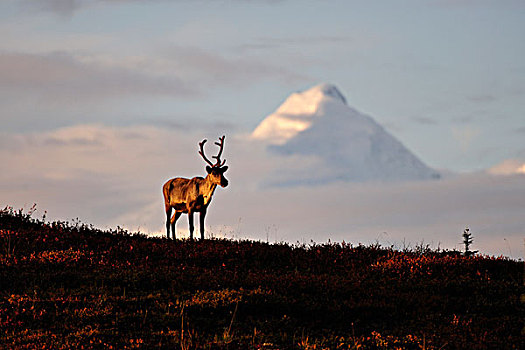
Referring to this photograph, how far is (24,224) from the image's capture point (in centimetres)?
2462

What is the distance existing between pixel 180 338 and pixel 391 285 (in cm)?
657

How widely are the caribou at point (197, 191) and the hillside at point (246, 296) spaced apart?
2.68 metres

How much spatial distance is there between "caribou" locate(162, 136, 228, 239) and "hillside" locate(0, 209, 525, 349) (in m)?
2.68

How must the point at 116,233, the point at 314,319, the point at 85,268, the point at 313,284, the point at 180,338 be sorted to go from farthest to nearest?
1. the point at 116,233
2. the point at 85,268
3. the point at 313,284
4. the point at 314,319
5. the point at 180,338

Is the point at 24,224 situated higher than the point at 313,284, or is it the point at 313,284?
the point at 24,224

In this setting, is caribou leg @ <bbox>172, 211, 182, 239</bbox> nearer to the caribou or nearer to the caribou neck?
the caribou

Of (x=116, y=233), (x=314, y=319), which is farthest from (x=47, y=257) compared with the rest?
(x=314, y=319)

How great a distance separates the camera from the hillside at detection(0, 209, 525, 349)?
12.2 m

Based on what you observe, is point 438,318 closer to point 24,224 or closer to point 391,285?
point 391,285

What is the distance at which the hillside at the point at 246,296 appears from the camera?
40.2 ft

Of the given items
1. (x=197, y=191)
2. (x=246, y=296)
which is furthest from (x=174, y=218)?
(x=246, y=296)

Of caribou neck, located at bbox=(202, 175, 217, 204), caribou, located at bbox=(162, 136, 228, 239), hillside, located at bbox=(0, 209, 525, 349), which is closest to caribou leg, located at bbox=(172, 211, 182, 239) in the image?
caribou, located at bbox=(162, 136, 228, 239)

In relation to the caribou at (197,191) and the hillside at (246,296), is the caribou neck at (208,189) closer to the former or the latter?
the caribou at (197,191)

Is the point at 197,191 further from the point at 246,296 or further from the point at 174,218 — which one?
the point at 246,296
